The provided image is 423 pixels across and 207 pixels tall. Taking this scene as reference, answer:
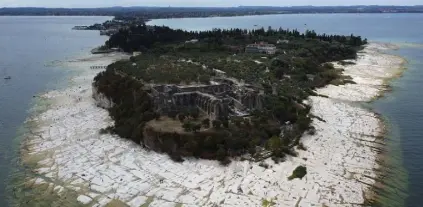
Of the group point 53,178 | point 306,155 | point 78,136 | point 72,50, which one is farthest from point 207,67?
point 72,50

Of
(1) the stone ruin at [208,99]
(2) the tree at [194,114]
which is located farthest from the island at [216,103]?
(2) the tree at [194,114]

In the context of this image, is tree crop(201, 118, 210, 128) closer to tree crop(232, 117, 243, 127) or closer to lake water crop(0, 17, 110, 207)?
tree crop(232, 117, 243, 127)

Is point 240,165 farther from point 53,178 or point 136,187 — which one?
point 53,178

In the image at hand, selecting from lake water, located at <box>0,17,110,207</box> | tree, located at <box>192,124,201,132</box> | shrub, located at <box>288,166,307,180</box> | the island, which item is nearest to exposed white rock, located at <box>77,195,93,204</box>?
lake water, located at <box>0,17,110,207</box>

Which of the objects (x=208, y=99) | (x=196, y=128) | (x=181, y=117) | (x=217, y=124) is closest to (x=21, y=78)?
(x=181, y=117)

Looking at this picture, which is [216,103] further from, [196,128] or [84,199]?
[84,199]
